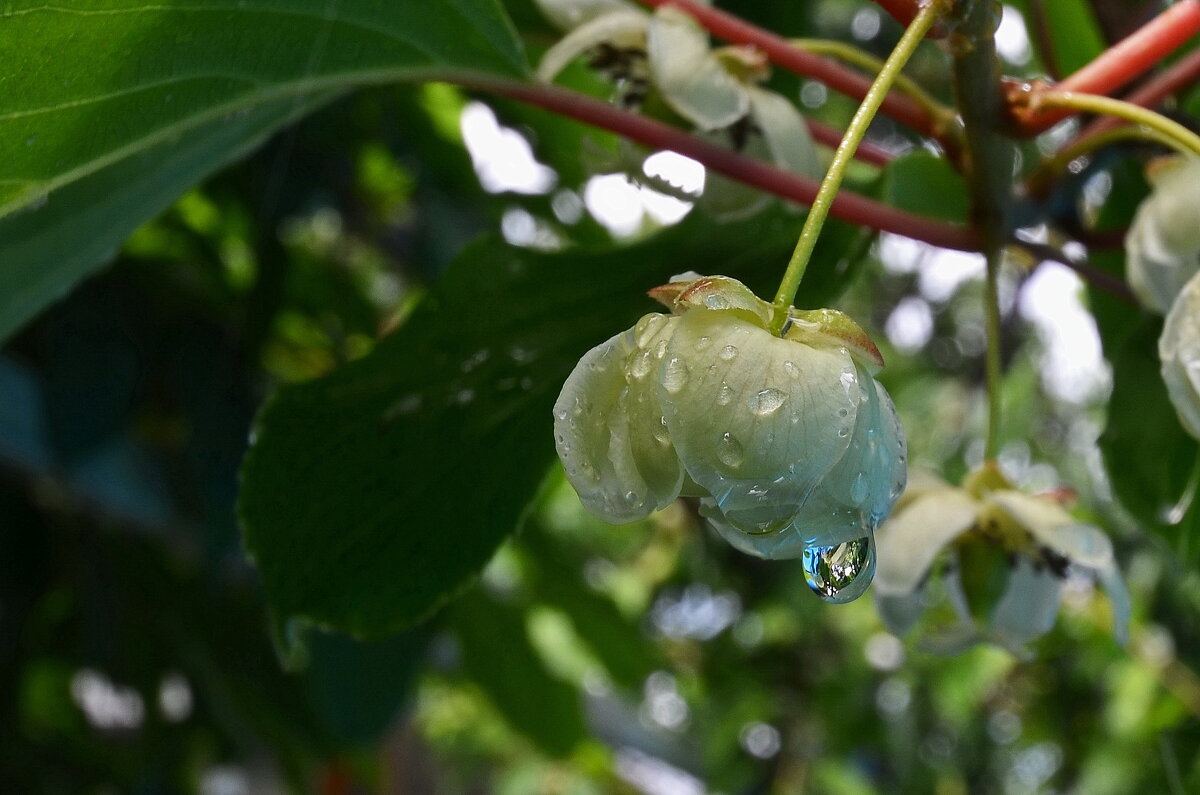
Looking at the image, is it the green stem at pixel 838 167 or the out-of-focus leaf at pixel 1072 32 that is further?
the out-of-focus leaf at pixel 1072 32

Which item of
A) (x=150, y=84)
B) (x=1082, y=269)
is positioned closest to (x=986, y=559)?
(x=1082, y=269)

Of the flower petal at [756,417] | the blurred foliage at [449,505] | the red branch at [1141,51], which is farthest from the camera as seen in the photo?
the blurred foliage at [449,505]

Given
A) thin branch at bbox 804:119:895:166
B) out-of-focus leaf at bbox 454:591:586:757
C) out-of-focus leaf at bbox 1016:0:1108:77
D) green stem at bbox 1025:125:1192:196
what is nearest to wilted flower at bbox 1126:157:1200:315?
green stem at bbox 1025:125:1192:196

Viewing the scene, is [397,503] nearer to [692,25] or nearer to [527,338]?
[527,338]

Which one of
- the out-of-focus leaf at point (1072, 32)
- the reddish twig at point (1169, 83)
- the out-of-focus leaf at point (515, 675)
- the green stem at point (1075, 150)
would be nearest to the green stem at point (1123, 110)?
the green stem at point (1075, 150)

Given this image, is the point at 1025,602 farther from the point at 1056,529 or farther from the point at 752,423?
the point at 752,423

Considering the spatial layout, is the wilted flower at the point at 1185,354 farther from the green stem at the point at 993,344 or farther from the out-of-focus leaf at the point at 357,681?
the out-of-focus leaf at the point at 357,681

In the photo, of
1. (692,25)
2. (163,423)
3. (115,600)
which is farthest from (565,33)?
(115,600)
